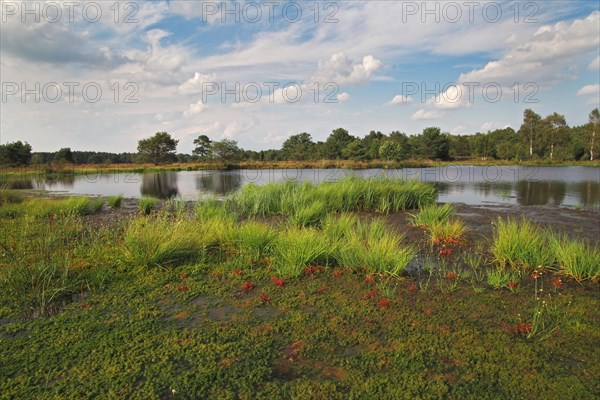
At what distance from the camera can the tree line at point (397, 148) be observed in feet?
226

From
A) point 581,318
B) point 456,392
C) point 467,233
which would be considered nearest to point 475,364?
point 456,392

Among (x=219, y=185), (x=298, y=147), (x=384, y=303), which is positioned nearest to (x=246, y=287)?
(x=384, y=303)

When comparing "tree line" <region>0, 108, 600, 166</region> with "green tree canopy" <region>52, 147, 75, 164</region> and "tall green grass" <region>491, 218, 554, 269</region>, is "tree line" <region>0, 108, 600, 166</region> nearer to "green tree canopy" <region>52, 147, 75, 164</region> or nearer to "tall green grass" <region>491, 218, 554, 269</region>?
"green tree canopy" <region>52, 147, 75, 164</region>

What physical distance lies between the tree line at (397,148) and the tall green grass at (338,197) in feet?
199

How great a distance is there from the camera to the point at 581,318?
393 cm

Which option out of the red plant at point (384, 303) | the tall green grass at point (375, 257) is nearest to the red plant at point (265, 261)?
the tall green grass at point (375, 257)

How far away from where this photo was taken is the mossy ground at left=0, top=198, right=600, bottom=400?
280cm

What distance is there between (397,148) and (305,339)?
74.6 meters

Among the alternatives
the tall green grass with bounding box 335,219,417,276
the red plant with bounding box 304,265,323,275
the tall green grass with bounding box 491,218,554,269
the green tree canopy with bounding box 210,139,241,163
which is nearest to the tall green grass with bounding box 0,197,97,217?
the red plant with bounding box 304,265,323,275

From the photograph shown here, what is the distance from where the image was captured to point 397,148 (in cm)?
7438

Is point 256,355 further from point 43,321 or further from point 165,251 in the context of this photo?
point 165,251

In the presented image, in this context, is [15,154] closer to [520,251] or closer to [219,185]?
[219,185]

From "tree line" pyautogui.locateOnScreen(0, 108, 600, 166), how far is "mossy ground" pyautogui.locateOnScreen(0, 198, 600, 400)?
67.0 meters

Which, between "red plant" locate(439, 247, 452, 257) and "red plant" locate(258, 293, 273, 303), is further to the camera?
"red plant" locate(439, 247, 452, 257)
